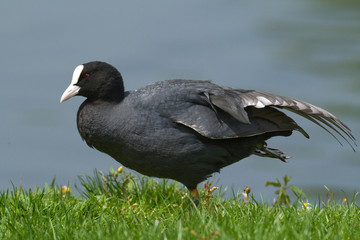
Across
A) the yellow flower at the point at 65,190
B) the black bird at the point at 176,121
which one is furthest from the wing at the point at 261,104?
the yellow flower at the point at 65,190

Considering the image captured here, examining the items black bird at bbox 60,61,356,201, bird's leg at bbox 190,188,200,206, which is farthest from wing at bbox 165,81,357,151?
bird's leg at bbox 190,188,200,206

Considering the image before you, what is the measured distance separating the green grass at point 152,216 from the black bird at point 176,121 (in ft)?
0.99

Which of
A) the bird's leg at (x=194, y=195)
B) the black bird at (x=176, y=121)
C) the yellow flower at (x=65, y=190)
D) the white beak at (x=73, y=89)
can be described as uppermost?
the white beak at (x=73, y=89)

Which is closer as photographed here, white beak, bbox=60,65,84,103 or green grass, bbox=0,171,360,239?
green grass, bbox=0,171,360,239

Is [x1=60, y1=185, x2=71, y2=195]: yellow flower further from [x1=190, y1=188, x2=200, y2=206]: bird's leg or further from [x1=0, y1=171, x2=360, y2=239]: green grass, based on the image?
[x1=190, y1=188, x2=200, y2=206]: bird's leg

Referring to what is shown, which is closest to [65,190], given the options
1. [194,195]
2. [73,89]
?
[73,89]

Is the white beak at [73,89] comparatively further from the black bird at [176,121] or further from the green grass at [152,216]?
the green grass at [152,216]

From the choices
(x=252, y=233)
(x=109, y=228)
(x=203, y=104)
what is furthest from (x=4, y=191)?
(x=252, y=233)

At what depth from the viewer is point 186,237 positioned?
12.0 feet

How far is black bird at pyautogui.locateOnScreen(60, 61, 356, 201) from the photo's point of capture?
486 cm

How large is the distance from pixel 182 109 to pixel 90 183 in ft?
3.51

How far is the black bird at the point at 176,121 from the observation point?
4.86 meters

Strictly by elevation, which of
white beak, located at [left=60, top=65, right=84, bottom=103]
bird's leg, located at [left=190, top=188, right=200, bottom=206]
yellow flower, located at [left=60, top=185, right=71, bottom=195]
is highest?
white beak, located at [left=60, top=65, right=84, bottom=103]

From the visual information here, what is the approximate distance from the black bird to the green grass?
30 centimetres
